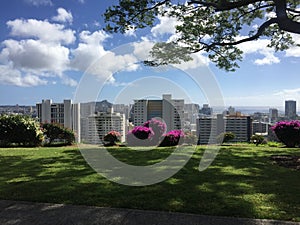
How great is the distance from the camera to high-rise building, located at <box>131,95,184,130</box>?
12.3 metres

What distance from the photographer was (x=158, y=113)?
1272 cm

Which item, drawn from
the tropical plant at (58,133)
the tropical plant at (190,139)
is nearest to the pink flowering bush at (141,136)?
the tropical plant at (190,139)

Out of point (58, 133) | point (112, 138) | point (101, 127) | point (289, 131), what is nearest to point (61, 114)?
point (58, 133)

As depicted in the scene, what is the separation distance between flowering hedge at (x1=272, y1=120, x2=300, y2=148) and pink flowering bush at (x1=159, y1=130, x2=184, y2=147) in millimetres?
3958

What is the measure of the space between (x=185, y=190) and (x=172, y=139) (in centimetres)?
712

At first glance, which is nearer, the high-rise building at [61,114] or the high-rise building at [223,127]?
the high-rise building at [223,127]

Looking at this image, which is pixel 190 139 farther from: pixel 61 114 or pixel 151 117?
pixel 61 114

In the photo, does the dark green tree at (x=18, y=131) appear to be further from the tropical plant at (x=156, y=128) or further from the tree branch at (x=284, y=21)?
the tree branch at (x=284, y=21)

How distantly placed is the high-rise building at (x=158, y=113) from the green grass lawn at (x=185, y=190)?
20.8 ft

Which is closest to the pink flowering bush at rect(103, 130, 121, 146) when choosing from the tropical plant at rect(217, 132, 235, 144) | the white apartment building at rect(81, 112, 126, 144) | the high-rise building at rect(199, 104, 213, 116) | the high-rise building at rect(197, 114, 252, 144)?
the white apartment building at rect(81, 112, 126, 144)

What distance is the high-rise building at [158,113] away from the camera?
12.3 metres

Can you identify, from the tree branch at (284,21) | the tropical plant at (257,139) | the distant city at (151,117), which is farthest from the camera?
the tropical plant at (257,139)

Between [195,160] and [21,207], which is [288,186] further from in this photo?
[21,207]

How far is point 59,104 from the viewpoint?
1511 cm
